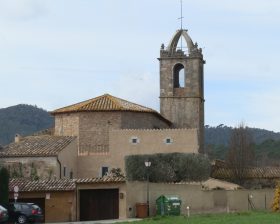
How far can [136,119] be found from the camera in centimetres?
7725

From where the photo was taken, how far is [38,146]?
6800cm

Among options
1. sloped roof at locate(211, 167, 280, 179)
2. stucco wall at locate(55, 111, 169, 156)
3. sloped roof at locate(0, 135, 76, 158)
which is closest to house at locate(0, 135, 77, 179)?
sloped roof at locate(0, 135, 76, 158)

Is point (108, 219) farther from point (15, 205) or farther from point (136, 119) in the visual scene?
point (136, 119)

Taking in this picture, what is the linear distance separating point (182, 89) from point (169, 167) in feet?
65.7

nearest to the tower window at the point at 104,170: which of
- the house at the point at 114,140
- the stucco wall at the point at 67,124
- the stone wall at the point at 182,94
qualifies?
the house at the point at 114,140

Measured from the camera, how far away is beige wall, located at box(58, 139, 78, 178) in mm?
67688

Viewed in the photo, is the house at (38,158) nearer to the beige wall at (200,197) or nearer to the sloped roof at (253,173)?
the beige wall at (200,197)

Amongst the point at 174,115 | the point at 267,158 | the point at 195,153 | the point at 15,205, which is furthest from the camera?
the point at 267,158

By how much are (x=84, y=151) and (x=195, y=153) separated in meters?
10.6

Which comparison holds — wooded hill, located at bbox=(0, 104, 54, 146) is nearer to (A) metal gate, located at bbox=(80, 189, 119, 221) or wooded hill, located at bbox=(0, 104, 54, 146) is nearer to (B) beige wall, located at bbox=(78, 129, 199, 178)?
(B) beige wall, located at bbox=(78, 129, 199, 178)

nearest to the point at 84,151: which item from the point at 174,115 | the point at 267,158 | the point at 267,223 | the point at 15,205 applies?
the point at 174,115

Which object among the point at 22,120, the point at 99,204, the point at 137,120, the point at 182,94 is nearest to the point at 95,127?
the point at 137,120

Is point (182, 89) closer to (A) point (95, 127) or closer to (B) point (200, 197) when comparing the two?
(A) point (95, 127)

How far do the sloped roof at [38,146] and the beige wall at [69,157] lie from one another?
46 centimetres
